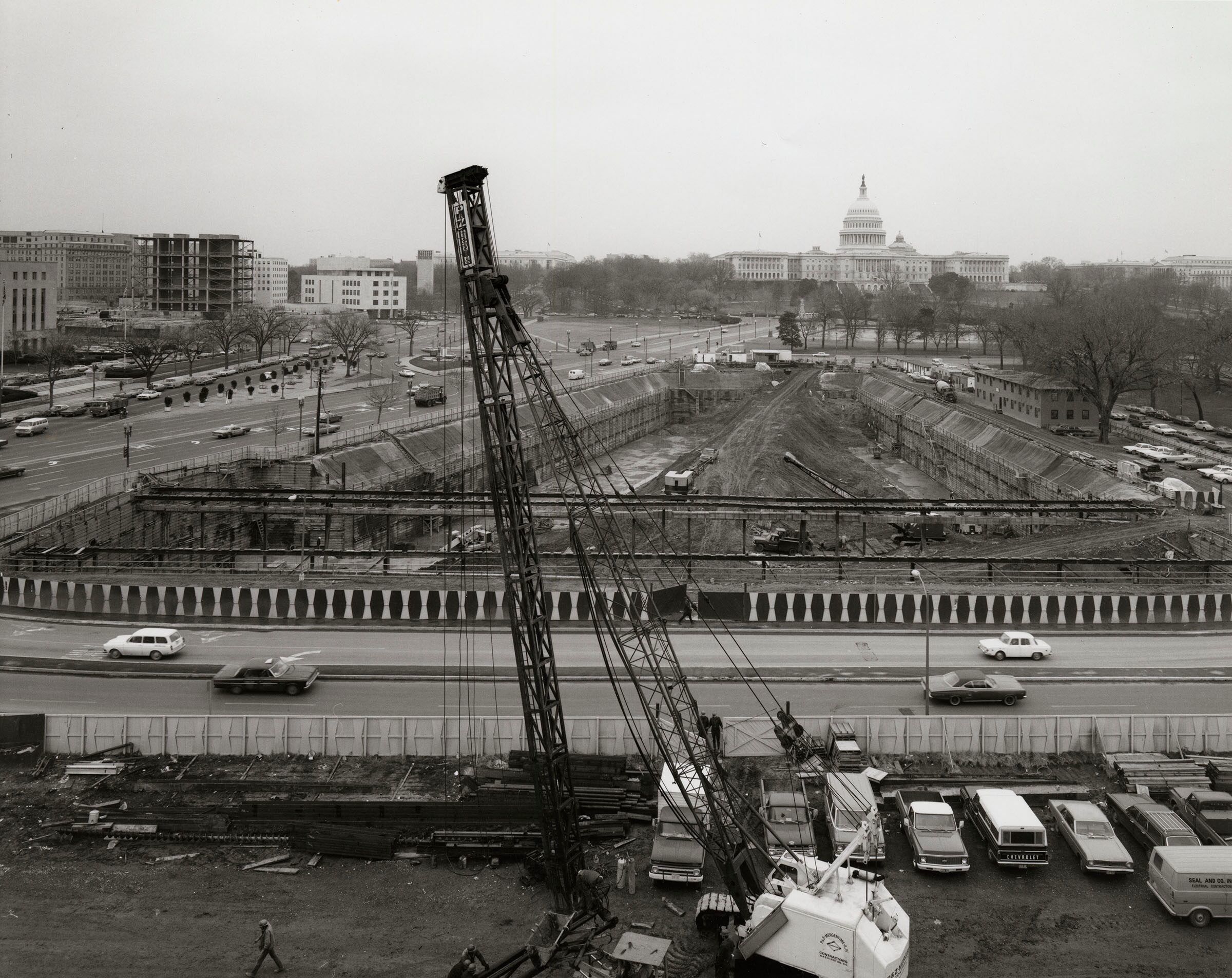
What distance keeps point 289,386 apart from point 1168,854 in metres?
69.9

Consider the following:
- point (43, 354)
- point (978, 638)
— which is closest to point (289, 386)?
point (43, 354)

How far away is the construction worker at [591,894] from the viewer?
1762 centimetres

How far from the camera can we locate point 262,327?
10650 centimetres

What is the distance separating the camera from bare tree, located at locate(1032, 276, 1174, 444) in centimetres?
6228

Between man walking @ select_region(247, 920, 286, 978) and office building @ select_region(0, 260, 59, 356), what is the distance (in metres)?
79.0

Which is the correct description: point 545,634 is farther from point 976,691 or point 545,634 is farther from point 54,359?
point 54,359

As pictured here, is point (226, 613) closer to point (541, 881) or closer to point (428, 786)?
point (428, 786)

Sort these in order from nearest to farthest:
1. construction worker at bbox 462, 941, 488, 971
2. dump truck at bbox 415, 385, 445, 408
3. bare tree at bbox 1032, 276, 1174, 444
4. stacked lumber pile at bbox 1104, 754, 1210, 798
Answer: construction worker at bbox 462, 941, 488, 971, stacked lumber pile at bbox 1104, 754, 1210, 798, bare tree at bbox 1032, 276, 1174, 444, dump truck at bbox 415, 385, 445, 408

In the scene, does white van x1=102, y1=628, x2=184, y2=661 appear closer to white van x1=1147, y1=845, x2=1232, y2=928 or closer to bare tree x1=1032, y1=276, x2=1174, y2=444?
white van x1=1147, y1=845, x2=1232, y2=928

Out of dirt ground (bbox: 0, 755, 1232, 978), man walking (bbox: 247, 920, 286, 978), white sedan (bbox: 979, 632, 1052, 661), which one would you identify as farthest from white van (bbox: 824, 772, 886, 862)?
white sedan (bbox: 979, 632, 1052, 661)

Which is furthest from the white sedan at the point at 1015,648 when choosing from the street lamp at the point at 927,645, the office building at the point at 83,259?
the office building at the point at 83,259

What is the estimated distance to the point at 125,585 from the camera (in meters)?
33.1

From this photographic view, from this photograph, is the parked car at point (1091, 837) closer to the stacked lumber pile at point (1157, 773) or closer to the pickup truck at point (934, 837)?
the pickup truck at point (934, 837)

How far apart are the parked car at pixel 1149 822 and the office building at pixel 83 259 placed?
528 feet
